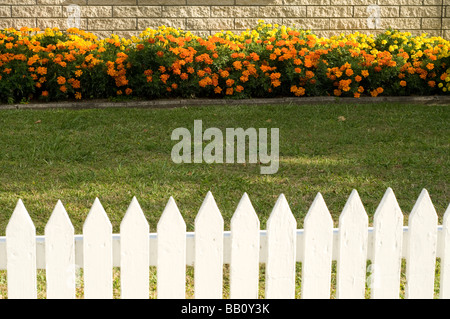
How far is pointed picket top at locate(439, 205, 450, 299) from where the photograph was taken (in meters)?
2.53

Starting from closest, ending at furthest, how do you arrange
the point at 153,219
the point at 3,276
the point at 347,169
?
the point at 3,276 < the point at 153,219 < the point at 347,169

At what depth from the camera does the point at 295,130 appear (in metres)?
6.88

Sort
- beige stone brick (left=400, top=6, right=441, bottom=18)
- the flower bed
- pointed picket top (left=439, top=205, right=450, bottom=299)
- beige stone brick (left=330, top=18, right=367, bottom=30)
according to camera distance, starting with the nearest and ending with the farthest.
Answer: pointed picket top (left=439, top=205, right=450, bottom=299) → the flower bed → beige stone brick (left=330, top=18, right=367, bottom=30) → beige stone brick (left=400, top=6, right=441, bottom=18)

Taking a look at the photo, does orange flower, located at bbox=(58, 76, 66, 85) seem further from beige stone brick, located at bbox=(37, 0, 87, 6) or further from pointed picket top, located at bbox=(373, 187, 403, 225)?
pointed picket top, located at bbox=(373, 187, 403, 225)

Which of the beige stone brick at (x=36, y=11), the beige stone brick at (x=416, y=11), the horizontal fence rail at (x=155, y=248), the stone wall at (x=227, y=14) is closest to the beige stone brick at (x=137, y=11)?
the stone wall at (x=227, y=14)

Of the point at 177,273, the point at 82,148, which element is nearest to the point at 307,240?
the point at 177,273

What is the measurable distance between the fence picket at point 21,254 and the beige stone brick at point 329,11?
907cm

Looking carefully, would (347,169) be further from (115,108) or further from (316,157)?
(115,108)

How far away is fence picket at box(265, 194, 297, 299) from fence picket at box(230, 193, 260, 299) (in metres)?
0.06

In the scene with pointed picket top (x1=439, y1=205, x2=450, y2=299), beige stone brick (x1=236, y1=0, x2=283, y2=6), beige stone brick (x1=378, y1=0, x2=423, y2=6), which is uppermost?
beige stone brick (x1=378, y1=0, x2=423, y2=6)

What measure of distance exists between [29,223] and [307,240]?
42.7 inches

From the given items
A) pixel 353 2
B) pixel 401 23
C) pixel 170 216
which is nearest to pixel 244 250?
pixel 170 216

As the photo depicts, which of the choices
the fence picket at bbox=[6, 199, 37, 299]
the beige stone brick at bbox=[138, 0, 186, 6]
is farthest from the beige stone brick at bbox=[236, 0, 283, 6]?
the fence picket at bbox=[6, 199, 37, 299]

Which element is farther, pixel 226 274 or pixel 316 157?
pixel 316 157
